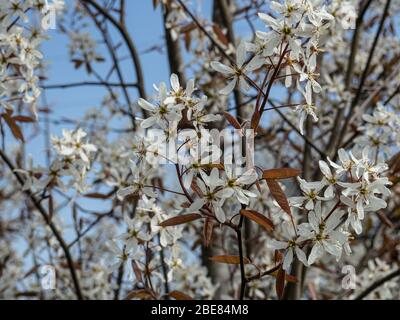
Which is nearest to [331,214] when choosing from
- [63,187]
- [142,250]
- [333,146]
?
[142,250]

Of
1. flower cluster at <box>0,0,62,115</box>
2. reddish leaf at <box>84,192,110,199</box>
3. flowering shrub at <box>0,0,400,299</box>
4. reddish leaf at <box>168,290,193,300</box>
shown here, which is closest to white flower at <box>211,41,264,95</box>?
flowering shrub at <box>0,0,400,299</box>

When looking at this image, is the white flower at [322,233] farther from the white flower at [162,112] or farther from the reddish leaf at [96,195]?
the reddish leaf at [96,195]

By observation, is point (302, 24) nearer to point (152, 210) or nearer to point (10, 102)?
point (152, 210)

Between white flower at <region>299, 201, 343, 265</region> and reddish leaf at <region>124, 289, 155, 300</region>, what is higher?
white flower at <region>299, 201, 343, 265</region>

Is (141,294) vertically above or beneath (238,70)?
beneath

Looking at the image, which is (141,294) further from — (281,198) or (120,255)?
(281,198)

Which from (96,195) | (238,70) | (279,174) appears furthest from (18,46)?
(279,174)

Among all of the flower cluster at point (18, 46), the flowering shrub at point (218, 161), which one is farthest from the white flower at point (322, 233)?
the flower cluster at point (18, 46)

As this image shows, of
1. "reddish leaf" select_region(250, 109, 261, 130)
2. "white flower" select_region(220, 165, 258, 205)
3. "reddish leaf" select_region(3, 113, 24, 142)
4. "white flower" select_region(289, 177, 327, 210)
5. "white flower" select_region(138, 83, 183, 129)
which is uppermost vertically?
"white flower" select_region(138, 83, 183, 129)

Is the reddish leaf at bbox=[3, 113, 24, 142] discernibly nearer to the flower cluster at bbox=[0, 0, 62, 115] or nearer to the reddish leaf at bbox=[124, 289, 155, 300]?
the flower cluster at bbox=[0, 0, 62, 115]

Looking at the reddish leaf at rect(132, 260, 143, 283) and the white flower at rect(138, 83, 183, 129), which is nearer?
the white flower at rect(138, 83, 183, 129)

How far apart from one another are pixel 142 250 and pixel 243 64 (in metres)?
0.73

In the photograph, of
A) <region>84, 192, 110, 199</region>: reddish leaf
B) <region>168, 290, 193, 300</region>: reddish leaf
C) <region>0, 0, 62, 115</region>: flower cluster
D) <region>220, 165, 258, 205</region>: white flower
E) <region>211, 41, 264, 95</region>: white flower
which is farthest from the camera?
<region>84, 192, 110, 199</region>: reddish leaf

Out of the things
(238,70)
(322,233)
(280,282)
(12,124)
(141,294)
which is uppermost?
(238,70)
